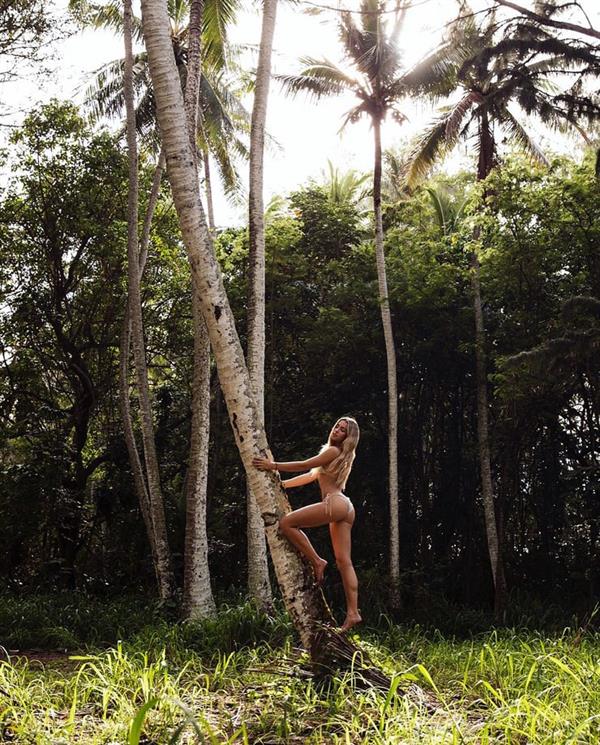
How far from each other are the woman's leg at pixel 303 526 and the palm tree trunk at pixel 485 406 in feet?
30.7

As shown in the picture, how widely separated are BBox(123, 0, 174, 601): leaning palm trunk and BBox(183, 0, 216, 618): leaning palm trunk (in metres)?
1.40

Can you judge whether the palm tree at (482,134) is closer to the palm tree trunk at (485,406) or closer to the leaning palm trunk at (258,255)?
the palm tree trunk at (485,406)

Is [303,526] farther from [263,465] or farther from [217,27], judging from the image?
[217,27]

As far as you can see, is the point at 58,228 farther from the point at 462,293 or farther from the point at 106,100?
the point at 462,293

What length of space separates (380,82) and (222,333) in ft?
35.7

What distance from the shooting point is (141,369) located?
12703 mm

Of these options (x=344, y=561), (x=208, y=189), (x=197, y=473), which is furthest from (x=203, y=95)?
(x=344, y=561)

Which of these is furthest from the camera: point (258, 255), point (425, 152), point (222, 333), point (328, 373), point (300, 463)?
point (328, 373)

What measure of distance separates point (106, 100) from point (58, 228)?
358 cm

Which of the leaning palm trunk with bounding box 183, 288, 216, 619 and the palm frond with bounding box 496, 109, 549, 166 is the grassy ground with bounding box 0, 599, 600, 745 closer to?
the leaning palm trunk with bounding box 183, 288, 216, 619

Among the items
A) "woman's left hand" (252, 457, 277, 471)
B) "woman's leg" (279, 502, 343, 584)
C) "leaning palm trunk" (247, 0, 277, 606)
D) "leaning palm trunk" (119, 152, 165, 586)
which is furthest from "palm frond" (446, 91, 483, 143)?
"woman's left hand" (252, 457, 277, 471)

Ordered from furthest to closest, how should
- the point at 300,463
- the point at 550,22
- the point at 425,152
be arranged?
1. the point at 425,152
2. the point at 550,22
3. the point at 300,463

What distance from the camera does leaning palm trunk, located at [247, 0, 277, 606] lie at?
34.1 feet

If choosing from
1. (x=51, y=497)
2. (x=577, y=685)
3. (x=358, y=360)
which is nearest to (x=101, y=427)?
(x=51, y=497)
